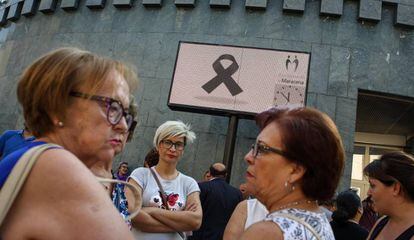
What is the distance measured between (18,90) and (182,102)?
7415 mm

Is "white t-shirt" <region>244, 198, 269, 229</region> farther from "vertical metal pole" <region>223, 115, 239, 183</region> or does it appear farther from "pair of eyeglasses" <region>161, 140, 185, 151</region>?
"vertical metal pole" <region>223, 115, 239, 183</region>

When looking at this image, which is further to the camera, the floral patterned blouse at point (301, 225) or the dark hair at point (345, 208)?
the dark hair at point (345, 208)

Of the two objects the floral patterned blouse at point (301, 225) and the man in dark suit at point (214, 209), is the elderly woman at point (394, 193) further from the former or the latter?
the man in dark suit at point (214, 209)

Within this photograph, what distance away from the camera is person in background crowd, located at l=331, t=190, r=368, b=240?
3.48 m

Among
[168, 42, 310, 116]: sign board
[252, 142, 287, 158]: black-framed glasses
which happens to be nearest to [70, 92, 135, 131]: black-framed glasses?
[252, 142, 287, 158]: black-framed glasses

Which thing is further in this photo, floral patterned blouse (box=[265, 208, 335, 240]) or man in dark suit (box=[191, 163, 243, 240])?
man in dark suit (box=[191, 163, 243, 240])

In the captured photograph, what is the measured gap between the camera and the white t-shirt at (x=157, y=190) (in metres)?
2.90

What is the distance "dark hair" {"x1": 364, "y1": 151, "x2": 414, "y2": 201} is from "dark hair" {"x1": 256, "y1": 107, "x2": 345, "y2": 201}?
1.29 m

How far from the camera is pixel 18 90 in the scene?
1342 mm

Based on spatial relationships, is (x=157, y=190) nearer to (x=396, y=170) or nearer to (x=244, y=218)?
(x=244, y=218)

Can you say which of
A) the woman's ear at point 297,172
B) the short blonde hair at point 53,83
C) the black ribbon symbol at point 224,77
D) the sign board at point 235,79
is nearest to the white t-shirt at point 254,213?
the woman's ear at point 297,172

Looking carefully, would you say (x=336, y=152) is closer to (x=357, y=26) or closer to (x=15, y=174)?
(x=15, y=174)

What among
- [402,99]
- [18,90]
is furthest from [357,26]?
[18,90]

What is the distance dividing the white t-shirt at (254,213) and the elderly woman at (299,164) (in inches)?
24.0
